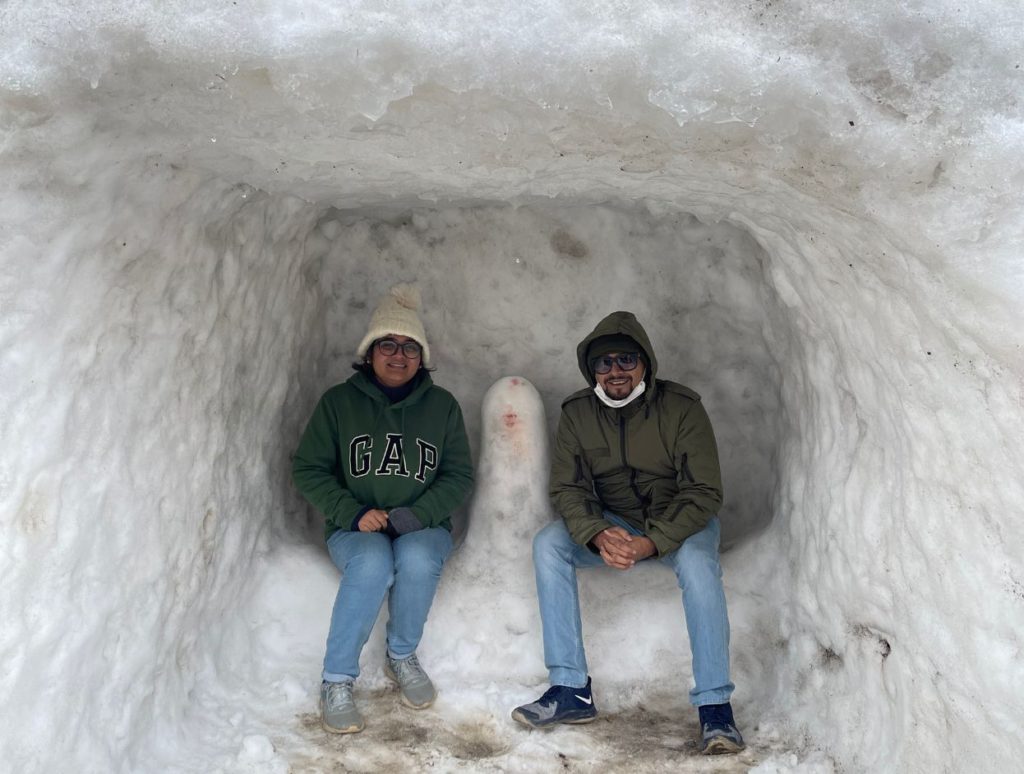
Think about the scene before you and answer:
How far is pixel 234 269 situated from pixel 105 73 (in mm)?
1210

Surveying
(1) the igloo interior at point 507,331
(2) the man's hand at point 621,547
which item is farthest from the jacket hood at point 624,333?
(2) the man's hand at point 621,547

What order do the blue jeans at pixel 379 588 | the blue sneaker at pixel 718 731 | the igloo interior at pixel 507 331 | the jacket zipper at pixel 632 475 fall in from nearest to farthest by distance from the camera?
the igloo interior at pixel 507 331, the blue sneaker at pixel 718 731, the blue jeans at pixel 379 588, the jacket zipper at pixel 632 475

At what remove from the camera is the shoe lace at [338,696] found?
11.0ft

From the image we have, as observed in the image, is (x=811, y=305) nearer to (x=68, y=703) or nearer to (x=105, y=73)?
(x=105, y=73)

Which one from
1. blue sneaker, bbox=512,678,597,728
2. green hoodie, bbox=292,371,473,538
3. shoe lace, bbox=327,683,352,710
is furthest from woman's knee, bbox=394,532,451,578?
blue sneaker, bbox=512,678,597,728

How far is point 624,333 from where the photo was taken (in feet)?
11.7

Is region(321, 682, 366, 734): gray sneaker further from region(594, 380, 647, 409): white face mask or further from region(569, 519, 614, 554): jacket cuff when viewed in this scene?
region(594, 380, 647, 409): white face mask

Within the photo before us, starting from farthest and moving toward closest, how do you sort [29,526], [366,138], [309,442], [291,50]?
[309,442]
[366,138]
[29,526]
[291,50]

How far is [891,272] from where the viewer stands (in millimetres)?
2625

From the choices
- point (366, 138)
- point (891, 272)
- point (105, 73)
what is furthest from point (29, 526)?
point (891, 272)

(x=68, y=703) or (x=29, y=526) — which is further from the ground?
(x=29, y=526)

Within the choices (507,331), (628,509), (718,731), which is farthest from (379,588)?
(507,331)

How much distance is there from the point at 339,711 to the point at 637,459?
4.47 feet

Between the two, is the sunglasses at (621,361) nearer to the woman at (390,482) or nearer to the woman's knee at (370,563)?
the woman at (390,482)
